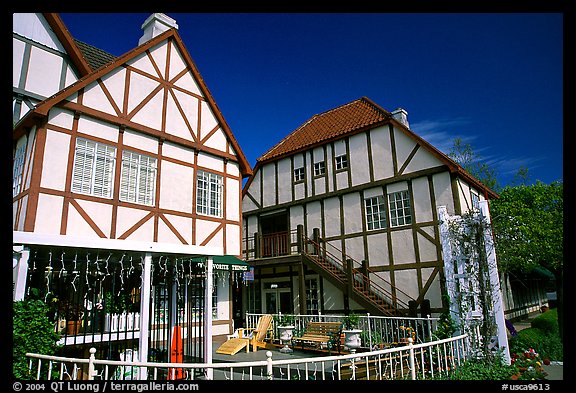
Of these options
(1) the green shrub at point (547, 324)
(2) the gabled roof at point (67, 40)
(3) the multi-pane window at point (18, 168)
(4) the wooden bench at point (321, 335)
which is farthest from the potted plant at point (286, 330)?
(2) the gabled roof at point (67, 40)

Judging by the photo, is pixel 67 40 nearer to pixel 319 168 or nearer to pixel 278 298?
pixel 319 168

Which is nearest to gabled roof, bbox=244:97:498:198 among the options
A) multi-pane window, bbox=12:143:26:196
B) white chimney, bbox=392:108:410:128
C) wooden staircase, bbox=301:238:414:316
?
white chimney, bbox=392:108:410:128

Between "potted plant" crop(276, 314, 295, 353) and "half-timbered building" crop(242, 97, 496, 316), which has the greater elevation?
"half-timbered building" crop(242, 97, 496, 316)

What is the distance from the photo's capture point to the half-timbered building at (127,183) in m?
6.79

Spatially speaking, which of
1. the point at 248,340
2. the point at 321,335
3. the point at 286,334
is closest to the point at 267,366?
the point at 321,335

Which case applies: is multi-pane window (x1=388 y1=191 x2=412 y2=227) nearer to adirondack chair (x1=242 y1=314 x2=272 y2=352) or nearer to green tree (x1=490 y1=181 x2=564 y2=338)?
green tree (x1=490 y1=181 x2=564 y2=338)

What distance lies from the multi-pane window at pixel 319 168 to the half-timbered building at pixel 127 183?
431 cm

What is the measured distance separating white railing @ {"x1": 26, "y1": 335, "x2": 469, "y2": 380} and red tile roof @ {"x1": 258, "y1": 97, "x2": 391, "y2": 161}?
9403 mm

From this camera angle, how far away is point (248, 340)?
33.4 ft

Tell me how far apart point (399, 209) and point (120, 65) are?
9866 millimetres

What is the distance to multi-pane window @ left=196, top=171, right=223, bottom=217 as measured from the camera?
11.4 meters

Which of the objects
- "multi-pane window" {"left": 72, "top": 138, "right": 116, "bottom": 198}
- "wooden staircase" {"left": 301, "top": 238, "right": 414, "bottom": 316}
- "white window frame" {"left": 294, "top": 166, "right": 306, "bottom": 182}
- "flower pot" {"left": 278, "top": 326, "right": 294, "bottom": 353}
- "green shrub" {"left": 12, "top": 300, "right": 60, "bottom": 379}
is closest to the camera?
"green shrub" {"left": 12, "top": 300, "right": 60, "bottom": 379}

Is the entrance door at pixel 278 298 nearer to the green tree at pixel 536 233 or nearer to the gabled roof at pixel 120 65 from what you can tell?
the gabled roof at pixel 120 65
